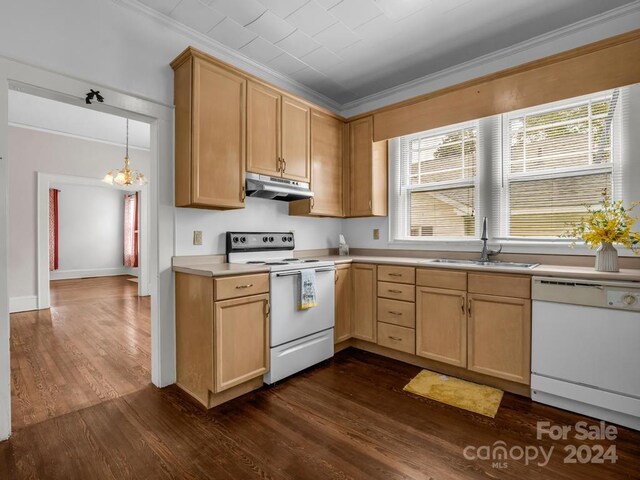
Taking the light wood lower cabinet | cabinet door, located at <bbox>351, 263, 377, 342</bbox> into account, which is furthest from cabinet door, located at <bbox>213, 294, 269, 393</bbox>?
cabinet door, located at <bbox>351, 263, 377, 342</bbox>

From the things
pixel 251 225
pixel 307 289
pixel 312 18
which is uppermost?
pixel 312 18

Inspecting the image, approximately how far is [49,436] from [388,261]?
2.68m

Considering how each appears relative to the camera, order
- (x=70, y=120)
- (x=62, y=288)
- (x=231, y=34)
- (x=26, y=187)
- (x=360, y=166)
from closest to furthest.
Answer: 1. (x=231, y=34)
2. (x=360, y=166)
3. (x=70, y=120)
4. (x=26, y=187)
5. (x=62, y=288)

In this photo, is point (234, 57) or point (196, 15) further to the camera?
point (234, 57)

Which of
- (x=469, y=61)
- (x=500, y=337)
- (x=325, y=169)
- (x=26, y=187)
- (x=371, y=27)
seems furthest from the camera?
(x=26, y=187)

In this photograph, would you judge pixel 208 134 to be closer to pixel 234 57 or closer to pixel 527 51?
pixel 234 57

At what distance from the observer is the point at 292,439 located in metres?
1.86

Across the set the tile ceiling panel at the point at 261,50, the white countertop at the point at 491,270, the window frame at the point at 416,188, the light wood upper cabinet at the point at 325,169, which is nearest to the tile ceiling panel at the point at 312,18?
the tile ceiling panel at the point at 261,50

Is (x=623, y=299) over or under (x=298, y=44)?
under

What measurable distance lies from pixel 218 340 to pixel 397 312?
161 centimetres

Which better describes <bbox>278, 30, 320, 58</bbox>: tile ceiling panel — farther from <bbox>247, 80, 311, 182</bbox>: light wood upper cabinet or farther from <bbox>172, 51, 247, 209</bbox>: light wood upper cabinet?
<bbox>172, 51, 247, 209</bbox>: light wood upper cabinet

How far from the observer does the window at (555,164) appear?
8.36ft

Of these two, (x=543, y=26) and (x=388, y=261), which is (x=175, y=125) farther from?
(x=543, y=26)

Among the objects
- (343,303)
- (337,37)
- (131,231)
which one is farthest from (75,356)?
(131,231)
